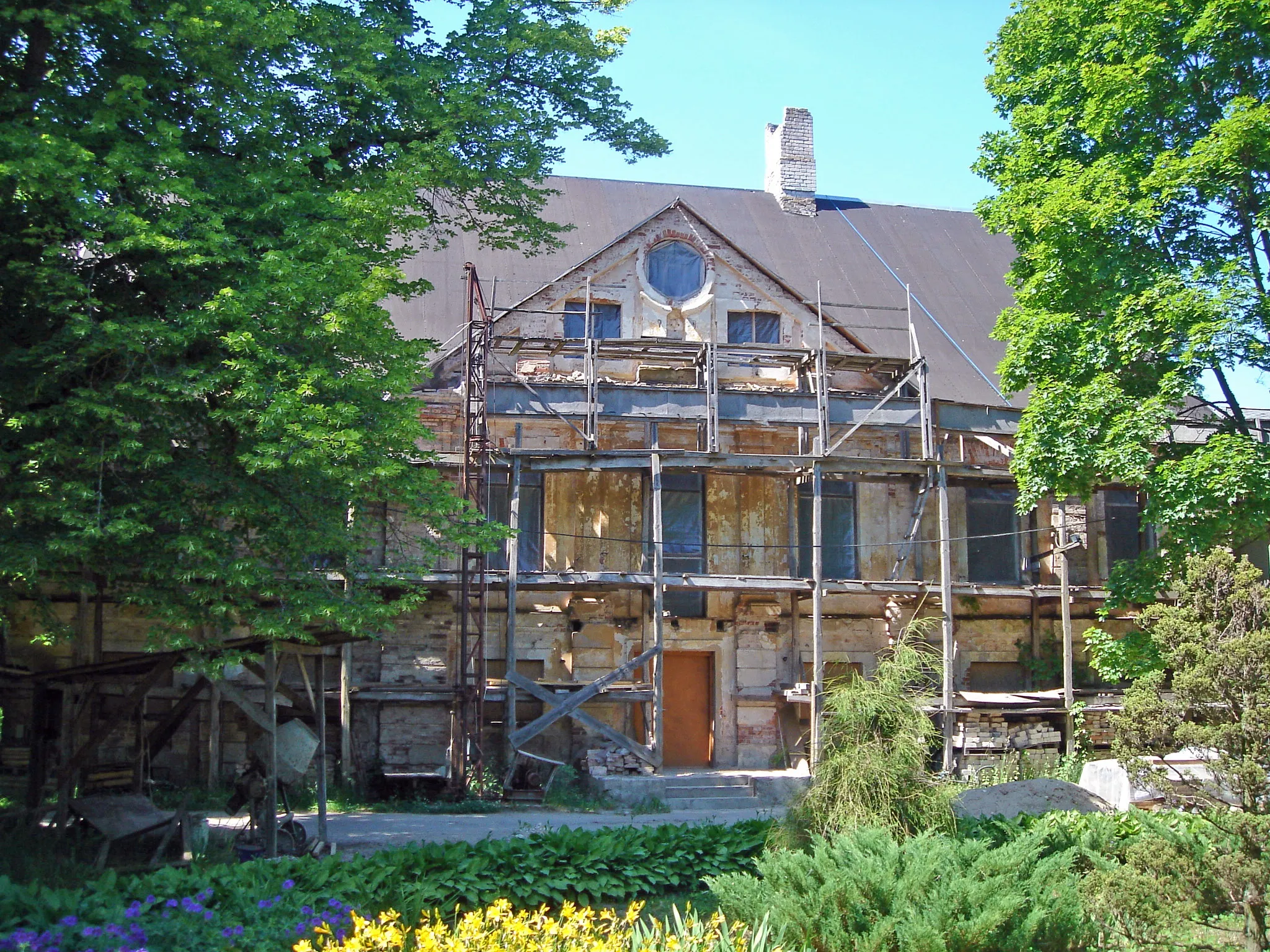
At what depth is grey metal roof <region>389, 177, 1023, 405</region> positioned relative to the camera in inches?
910

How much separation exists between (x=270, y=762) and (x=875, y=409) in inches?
506

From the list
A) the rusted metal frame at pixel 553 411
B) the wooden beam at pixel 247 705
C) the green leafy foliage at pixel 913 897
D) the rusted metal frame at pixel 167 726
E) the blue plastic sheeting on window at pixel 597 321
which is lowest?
the green leafy foliage at pixel 913 897

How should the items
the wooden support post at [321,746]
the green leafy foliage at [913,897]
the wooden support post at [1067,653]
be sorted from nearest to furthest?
1. the green leafy foliage at [913,897]
2. the wooden support post at [321,746]
3. the wooden support post at [1067,653]

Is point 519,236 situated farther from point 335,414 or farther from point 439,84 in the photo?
point 335,414

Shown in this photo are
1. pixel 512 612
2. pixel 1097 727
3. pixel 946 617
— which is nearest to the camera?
pixel 512 612

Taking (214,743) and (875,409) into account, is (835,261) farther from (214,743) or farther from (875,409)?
(214,743)

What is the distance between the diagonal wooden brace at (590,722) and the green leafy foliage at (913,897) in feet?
33.1

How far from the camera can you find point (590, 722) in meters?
18.9

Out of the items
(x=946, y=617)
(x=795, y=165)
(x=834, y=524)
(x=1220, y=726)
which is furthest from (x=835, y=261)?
(x=1220, y=726)

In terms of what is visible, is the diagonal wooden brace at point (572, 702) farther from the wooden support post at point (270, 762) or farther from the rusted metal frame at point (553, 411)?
the wooden support post at point (270, 762)

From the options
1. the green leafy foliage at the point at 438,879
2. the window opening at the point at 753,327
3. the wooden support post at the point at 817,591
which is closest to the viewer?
the green leafy foliage at the point at 438,879

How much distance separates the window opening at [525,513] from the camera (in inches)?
829

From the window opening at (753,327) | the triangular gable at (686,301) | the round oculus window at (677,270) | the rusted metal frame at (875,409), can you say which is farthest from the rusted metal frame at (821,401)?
the round oculus window at (677,270)

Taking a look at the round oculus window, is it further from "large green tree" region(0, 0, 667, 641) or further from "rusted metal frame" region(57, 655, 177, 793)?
"rusted metal frame" region(57, 655, 177, 793)
